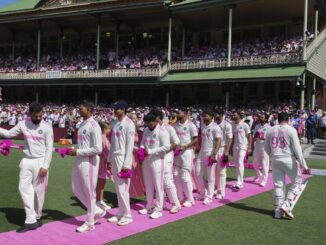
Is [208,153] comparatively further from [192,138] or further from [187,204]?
[187,204]

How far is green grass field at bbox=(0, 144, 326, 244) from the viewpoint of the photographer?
241 inches

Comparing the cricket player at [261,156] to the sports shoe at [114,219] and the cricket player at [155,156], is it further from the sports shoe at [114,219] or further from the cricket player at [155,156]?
the sports shoe at [114,219]

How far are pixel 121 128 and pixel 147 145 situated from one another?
0.81 metres

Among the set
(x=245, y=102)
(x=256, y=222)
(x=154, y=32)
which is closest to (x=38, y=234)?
(x=256, y=222)

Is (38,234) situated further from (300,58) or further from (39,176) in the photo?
(300,58)

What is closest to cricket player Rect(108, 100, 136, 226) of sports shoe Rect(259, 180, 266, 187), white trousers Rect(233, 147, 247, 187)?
white trousers Rect(233, 147, 247, 187)

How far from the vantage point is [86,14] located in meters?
29.7

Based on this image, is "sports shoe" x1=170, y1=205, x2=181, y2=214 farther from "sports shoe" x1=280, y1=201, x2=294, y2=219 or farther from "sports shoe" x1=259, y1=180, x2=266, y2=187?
"sports shoe" x1=259, y1=180, x2=266, y2=187

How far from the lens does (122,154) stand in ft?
21.7

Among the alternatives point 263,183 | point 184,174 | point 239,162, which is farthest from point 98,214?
point 263,183

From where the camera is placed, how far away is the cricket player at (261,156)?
11.0m

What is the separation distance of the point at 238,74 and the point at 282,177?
15.9 metres

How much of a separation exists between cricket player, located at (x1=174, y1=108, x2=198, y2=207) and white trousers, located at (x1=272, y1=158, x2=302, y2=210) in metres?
1.62

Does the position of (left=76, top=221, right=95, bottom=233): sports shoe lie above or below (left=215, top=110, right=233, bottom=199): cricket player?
below
